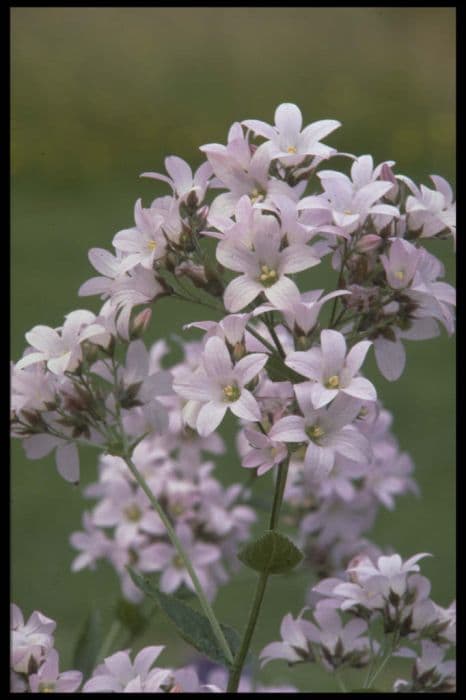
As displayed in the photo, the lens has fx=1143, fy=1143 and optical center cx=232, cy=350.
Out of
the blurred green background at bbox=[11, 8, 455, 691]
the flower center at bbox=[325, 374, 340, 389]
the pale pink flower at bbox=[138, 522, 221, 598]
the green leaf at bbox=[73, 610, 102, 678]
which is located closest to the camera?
the flower center at bbox=[325, 374, 340, 389]

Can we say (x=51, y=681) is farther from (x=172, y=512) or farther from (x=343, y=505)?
(x=343, y=505)

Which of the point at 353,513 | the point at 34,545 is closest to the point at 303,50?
the point at 34,545

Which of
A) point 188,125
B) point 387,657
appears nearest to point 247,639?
point 387,657

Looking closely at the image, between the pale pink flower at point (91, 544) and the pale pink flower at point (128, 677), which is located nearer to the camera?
the pale pink flower at point (128, 677)

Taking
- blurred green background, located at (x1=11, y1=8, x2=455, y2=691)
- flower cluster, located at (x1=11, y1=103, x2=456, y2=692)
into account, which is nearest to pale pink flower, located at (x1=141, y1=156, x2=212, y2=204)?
flower cluster, located at (x1=11, y1=103, x2=456, y2=692)

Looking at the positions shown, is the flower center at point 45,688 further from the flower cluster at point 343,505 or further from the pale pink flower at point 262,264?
the flower cluster at point 343,505

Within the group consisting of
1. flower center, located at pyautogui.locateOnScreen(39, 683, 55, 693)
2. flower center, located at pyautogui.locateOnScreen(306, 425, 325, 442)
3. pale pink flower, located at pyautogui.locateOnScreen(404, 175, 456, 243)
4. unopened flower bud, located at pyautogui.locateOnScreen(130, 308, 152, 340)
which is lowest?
flower center, located at pyautogui.locateOnScreen(39, 683, 55, 693)

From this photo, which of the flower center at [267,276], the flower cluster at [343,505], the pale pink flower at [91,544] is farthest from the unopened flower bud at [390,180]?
the pale pink flower at [91,544]

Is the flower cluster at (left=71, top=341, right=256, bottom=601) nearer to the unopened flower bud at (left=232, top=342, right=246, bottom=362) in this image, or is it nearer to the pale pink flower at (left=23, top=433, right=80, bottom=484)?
the pale pink flower at (left=23, top=433, right=80, bottom=484)
